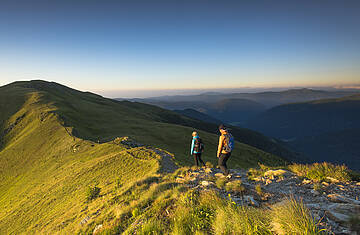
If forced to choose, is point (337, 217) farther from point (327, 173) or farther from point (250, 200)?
point (327, 173)

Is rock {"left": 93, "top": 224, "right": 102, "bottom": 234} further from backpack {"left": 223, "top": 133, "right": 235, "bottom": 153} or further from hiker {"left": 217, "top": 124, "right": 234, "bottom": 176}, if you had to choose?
backpack {"left": 223, "top": 133, "right": 235, "bottom": 153}

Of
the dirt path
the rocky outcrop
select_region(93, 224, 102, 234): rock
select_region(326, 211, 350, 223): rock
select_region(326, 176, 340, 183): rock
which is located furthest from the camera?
the dirt path

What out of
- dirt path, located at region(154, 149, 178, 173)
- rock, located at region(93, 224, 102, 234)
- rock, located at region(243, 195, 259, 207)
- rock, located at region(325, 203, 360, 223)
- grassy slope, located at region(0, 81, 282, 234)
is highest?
rock, located at region(325, 203, 360, 223)

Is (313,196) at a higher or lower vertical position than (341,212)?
lower

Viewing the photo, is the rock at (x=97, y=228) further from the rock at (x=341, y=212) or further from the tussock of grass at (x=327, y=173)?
the tussock of grass at (x=327, y=173)

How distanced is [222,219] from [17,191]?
28.1m

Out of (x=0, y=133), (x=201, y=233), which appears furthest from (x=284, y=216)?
(x=0, y=133)

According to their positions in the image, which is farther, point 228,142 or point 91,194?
point 91,194

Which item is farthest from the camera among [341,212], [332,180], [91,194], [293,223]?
[91,194]

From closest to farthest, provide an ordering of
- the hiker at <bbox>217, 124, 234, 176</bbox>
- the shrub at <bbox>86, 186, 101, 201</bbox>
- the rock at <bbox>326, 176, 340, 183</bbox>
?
1. the rock at <bbox>326, 176, 340, 183</bbox>
2. the hiker at <bbox>217, 124, 234, 176</bbox>
3. the shrub at <bbox>86, 186, 101, 201</bbox>

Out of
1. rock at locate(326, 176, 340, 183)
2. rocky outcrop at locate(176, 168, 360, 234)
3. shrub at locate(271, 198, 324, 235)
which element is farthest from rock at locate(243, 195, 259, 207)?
rock at locate(326, 176, 340, 183)

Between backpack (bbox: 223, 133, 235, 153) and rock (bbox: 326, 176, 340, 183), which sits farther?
backpack (bbox: 223, 133, 235, 153)

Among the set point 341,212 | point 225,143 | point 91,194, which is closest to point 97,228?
point 91,194

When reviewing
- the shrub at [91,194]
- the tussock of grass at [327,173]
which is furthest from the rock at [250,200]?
the shrub at [91,194]
